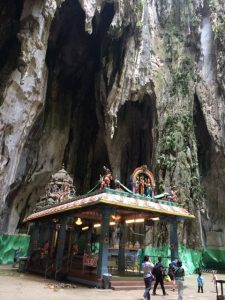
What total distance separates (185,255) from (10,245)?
1097cm

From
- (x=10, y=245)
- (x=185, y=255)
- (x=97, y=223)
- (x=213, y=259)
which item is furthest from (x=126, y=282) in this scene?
(x=213, y=259)

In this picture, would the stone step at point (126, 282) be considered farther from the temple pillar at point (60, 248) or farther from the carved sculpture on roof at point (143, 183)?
the carved sculpture on roof at point (143, 183)

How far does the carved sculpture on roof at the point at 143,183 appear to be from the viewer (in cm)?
1274

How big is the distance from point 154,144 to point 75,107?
8.09m

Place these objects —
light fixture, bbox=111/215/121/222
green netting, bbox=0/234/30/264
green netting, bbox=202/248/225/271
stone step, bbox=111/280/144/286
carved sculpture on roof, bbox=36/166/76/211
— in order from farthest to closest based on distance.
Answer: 1. green netting, bbox=202/248/225/271
2. green netting, bbox=0/234/30/264
3. carved sculpture on roof, bbox=36/166/76/211
4. light fixture, bbox=111/215/121/222
5. stone step, bbox=111/280/144/286

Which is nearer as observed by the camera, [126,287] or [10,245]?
[126,287]

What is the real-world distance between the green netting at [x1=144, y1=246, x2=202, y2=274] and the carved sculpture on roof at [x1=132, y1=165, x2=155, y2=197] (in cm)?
584

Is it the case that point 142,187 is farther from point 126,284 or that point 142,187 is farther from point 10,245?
point 10,245

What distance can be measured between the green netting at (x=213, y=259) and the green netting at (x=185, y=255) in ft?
7.87

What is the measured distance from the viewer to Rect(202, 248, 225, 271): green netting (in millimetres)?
22391

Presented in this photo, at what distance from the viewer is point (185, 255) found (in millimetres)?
18953

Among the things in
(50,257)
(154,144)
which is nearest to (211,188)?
(154,144)

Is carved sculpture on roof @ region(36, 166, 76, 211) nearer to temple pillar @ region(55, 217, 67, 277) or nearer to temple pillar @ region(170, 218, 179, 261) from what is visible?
temple pillar @ region(55, 217, 67, 277)

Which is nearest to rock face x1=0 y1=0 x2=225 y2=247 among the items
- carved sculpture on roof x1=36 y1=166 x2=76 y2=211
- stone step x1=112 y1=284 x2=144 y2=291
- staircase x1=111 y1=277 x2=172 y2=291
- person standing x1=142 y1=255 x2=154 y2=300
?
carved sculpture on roof x1=36 y1=166 x2=76 y2=211
